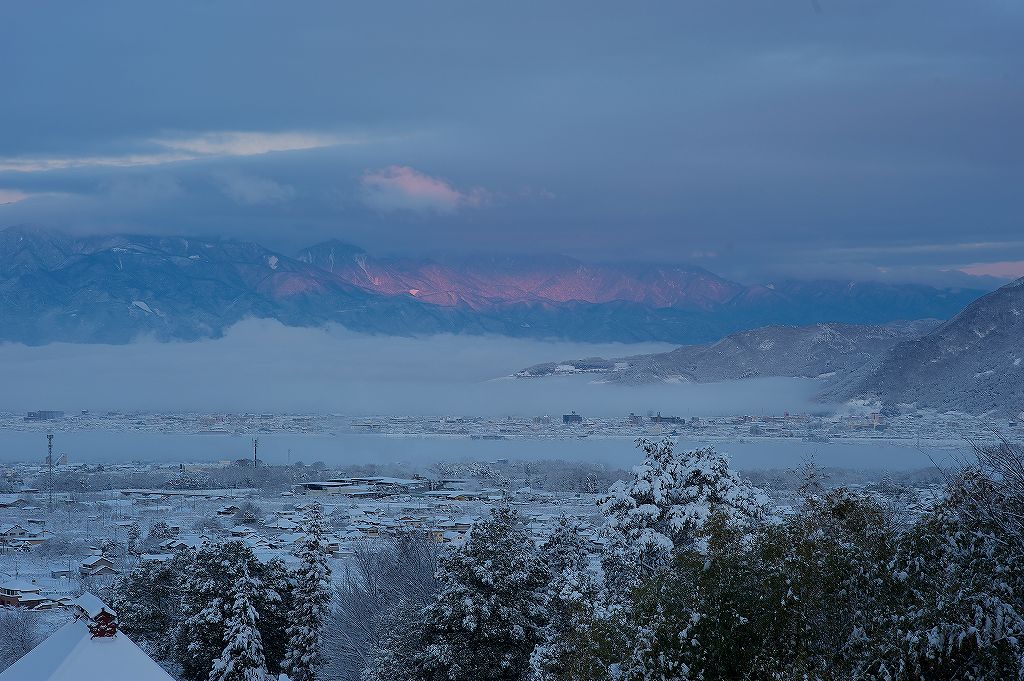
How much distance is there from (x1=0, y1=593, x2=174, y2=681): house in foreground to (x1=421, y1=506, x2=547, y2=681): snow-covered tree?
449 cm

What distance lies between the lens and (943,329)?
5787 inches

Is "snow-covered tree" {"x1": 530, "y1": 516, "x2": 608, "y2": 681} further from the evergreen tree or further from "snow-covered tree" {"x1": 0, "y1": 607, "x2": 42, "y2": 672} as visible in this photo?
"snow-covered tree" {"x1": 0, "y1": 607, "x2": 42, "y2": 672}

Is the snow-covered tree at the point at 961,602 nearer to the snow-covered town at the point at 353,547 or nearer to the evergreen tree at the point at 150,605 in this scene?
the snow-covered town at the point at 353,547

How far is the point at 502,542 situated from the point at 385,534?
38262 millimetres

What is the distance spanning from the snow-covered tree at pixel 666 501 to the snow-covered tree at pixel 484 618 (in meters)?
1.70

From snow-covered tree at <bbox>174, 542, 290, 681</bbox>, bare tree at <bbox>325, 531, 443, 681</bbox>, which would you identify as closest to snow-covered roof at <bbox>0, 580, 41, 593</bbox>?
bare tree at <bbox>325, 531, 443, 681</bbox>

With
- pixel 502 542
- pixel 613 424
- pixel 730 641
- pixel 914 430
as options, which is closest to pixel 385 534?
pixel 502 542

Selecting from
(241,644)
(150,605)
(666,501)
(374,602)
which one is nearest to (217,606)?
(241,644)

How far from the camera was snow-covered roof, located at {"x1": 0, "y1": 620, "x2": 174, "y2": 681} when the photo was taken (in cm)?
1614

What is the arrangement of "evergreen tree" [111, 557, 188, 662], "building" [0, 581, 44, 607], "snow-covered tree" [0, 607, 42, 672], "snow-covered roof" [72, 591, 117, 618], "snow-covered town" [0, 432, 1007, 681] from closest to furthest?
1. "snow-covered roof" [72, 591, 117, 618]
2. "snow-covered town" [0, 432, 1007, 681]
3. "evergreen tree" [111, 557, 188, 662]
4. "snow-covered tree" [0, 607, 42, 672]
5. "building" [0, 581, 44, 607]

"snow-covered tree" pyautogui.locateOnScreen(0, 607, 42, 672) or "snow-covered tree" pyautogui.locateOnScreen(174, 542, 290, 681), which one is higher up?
"snow-covered tree" pyautogui.locateOnScreen(174, 542, 290, 681)

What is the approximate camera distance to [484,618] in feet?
63.7

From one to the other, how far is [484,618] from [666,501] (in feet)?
12.2

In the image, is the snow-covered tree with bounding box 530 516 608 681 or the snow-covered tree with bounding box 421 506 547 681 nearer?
the snow-covered tree with bounding box 530 516 608 681
